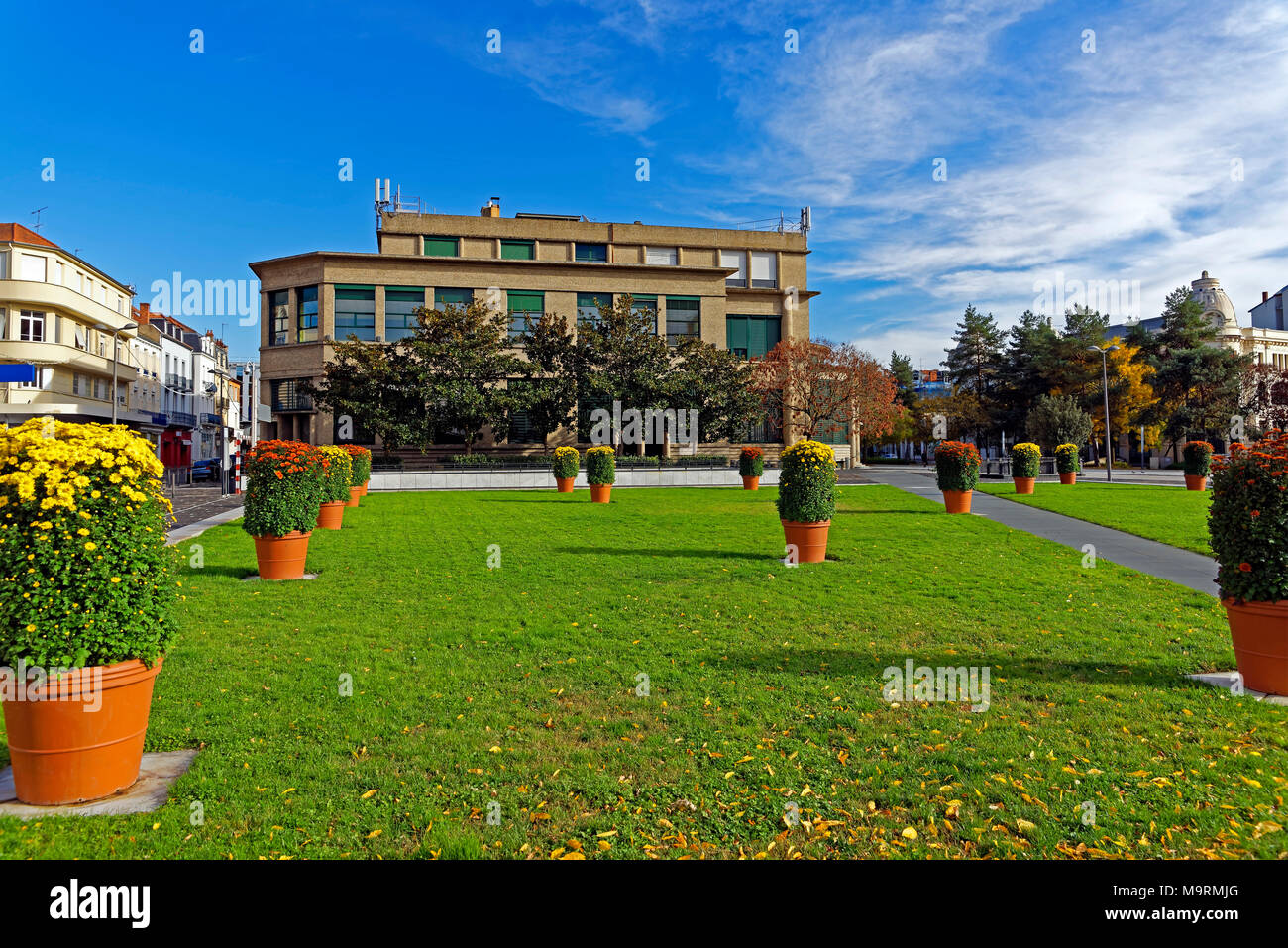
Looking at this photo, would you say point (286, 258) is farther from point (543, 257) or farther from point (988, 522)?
point (988, 522)

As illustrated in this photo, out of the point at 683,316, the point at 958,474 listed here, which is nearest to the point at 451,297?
the point at 683,316

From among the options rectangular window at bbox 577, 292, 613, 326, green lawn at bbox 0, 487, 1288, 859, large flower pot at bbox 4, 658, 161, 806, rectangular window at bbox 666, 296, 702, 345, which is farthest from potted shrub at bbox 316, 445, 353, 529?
rectangular window at bbox 666, 296, 702, 345

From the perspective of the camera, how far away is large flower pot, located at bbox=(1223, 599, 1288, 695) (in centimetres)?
530

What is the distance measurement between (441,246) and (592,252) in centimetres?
1016

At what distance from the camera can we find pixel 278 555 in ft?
34.5

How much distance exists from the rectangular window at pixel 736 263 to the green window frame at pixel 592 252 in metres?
9.02

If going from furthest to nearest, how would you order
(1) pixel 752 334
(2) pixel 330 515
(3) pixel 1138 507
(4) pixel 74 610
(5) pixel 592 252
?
(1) pixel 752 334, (5) pixel 592 252, (3) pixel 1138 507, (2) pixel 330 515, (4) pixel 74 610

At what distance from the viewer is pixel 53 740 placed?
12.6 feet

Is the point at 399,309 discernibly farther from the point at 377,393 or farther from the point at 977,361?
the point at 977,361

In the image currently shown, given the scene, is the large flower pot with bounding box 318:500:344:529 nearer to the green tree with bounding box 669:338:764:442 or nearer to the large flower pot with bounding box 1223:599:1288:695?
the large flower pot with bounding box 1223:599:1288:695

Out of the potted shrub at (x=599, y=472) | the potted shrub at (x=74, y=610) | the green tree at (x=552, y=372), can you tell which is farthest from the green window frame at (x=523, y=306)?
the potted shrub at (x=74, y=610)

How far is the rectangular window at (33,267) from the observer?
4138 cm

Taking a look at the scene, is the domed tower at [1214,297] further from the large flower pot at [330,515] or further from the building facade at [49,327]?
the building facade at [49,327]
